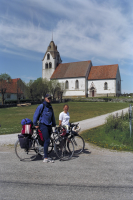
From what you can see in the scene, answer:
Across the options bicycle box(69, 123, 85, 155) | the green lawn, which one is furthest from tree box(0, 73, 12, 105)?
bicycle box(69, 123, 85, 155)

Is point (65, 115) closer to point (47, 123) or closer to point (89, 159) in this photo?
point (47, 123)

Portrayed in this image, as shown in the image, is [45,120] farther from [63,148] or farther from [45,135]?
[63,148]

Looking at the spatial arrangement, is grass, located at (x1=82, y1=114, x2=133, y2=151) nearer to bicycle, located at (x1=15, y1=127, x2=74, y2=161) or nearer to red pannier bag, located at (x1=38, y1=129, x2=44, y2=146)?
bicycle, located at (x1=15, y1=127, x2=74, y2=161)

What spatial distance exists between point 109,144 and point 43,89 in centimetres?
4482

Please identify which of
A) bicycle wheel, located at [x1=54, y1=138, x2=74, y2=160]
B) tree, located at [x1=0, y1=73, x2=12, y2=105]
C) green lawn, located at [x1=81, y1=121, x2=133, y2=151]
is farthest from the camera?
tree, located at [x1=0, y1=73, x2=12, y2=105]

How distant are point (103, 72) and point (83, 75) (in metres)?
7.20

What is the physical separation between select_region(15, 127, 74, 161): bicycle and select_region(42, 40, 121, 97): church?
192 feet

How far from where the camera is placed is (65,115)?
23.0ft

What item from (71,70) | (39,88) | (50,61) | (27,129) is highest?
(50,61)

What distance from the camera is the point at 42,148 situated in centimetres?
603

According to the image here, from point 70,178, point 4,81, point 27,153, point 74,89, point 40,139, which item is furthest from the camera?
point 74,89

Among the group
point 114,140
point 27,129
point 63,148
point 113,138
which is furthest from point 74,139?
point 113,138

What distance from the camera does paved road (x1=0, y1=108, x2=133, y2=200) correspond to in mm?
3699

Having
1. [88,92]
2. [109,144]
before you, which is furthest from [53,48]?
[109,144]
